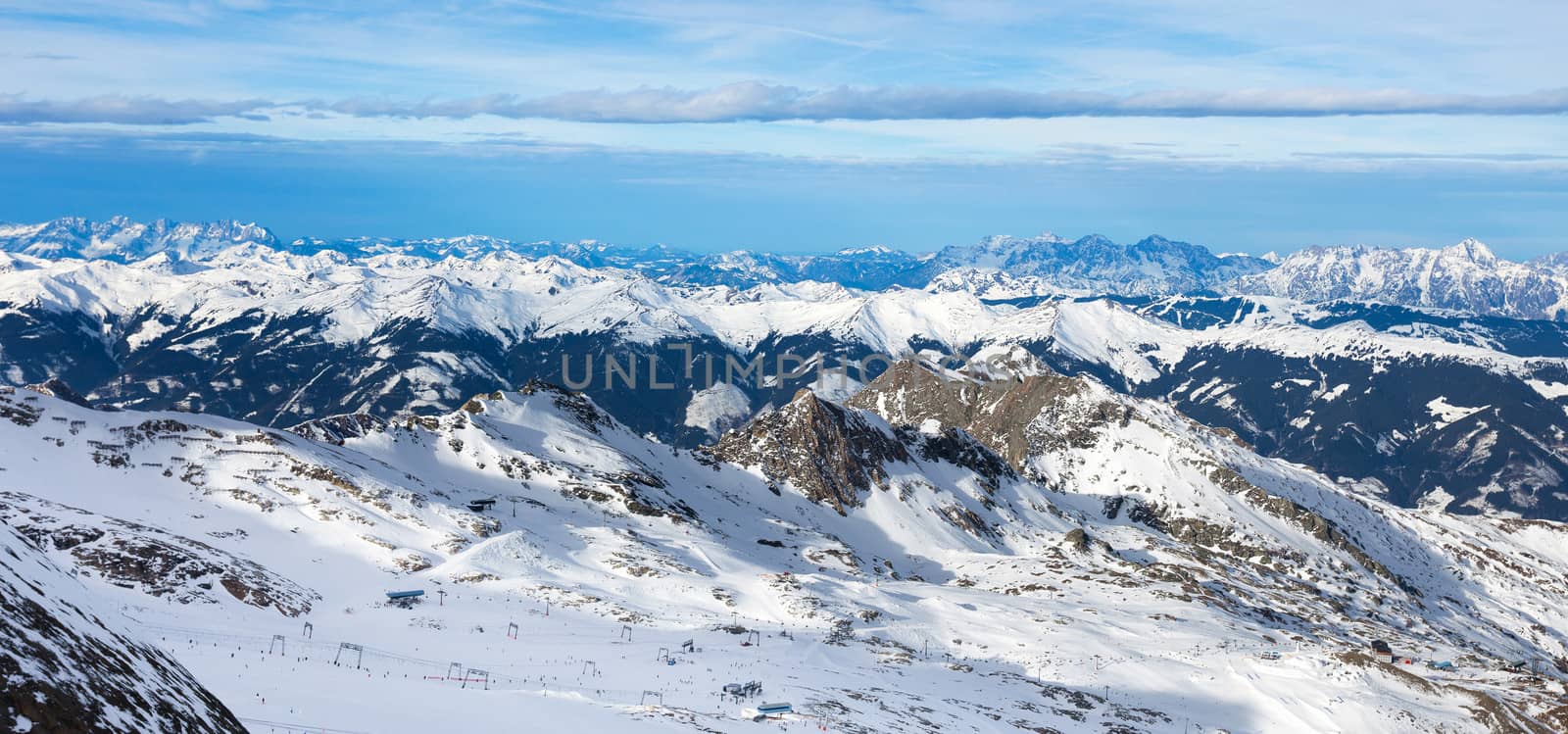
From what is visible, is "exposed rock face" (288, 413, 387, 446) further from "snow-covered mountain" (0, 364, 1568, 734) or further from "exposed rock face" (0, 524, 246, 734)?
"exposed rock face" (0, 524, 246, 734)

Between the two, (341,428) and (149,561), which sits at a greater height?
(149,561)

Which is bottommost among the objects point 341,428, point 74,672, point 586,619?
point 586,619

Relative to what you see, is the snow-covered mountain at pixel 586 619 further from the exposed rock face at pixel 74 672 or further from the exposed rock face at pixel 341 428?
the exposed rock face at pixel 74 672

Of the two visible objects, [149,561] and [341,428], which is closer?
[149,561]

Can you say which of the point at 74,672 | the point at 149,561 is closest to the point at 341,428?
the point at 149,561

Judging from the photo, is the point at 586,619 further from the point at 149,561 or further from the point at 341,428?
the point at 341,428

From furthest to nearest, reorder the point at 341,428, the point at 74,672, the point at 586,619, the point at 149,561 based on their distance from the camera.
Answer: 1. the point at 341,428
2. the point at 586,619
3. the point at 149,561
4. the point at 74,672

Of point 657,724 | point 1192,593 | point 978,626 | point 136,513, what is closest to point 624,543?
point 978,626

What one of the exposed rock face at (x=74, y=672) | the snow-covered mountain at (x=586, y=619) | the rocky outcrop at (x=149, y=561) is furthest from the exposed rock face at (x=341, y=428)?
the exposed rock face at (x=74, y=672)
